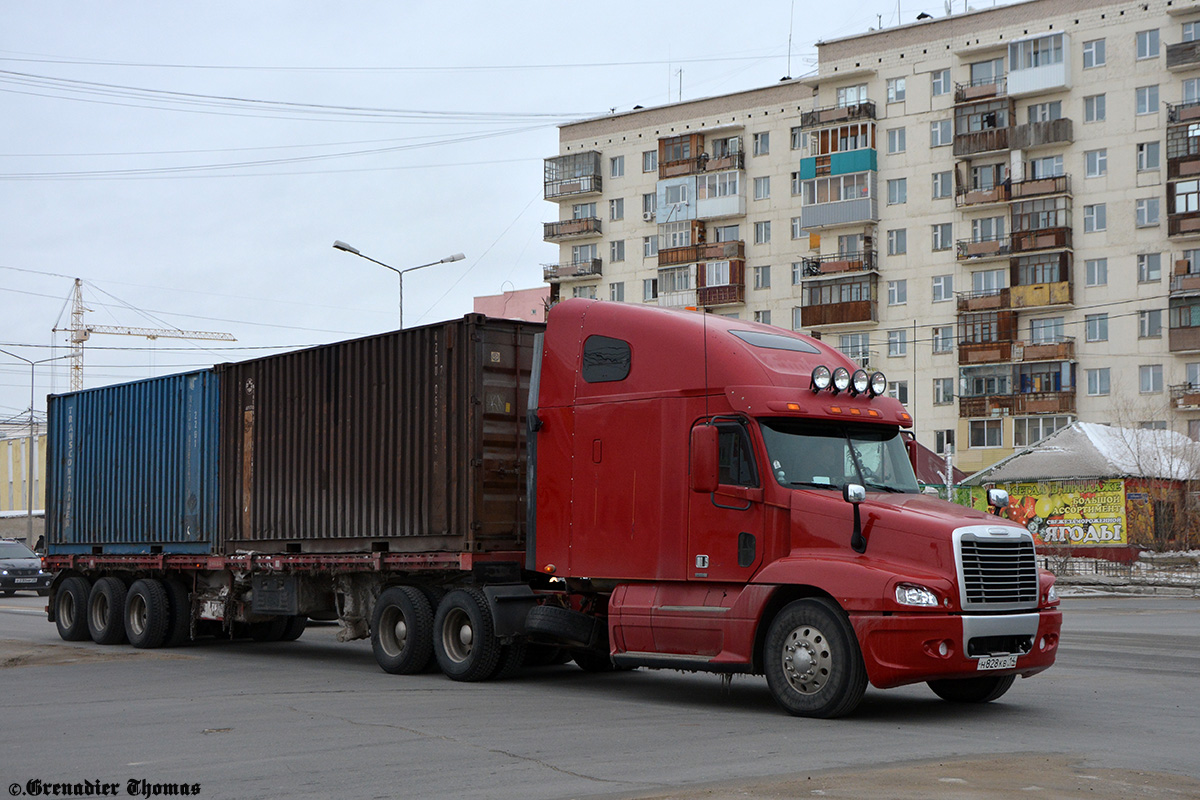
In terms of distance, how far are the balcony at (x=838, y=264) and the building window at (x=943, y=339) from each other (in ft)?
14.8

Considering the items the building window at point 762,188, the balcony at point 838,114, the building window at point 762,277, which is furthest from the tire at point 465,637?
the building window at point 762,188

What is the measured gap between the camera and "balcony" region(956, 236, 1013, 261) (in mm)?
62625

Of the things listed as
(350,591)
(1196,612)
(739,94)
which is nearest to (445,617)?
(350,591)

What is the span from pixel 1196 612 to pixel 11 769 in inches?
995

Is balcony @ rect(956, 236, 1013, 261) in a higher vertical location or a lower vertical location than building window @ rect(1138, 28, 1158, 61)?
lower

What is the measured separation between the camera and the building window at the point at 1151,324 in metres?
59.4

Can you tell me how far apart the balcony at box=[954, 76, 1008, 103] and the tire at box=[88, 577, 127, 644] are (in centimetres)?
5190

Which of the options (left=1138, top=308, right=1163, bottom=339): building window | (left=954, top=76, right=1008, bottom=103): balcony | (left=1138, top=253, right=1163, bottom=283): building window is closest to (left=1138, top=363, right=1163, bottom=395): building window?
(left=1138, top=308, right=1163, bottom=339): building window

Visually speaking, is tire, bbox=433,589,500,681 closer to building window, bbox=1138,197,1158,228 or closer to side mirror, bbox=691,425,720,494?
side mirror, bbox=691,425,720,494

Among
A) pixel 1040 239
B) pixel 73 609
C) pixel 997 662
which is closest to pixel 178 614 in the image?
pixel 73 609

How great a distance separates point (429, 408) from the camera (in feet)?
49.8

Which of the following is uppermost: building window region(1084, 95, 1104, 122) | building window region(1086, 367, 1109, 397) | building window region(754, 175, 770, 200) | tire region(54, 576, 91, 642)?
building window region(1084, 95, 1104, 122)

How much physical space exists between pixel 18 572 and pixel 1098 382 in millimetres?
45653

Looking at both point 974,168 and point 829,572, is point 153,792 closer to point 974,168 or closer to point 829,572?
point 829,572
